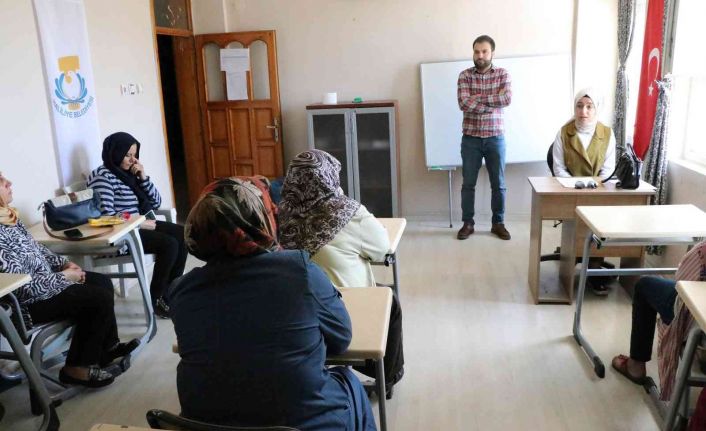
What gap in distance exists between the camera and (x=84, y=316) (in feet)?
8.82

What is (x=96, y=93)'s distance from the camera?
3.94 m

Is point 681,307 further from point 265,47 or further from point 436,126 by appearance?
point 265,47

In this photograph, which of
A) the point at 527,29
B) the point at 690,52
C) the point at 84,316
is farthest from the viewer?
the point at 527,29

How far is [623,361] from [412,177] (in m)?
→ 3.21

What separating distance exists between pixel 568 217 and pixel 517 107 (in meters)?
2.02

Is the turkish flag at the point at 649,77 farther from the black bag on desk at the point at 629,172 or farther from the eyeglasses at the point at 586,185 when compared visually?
the eyeglasses at the point at 586,185

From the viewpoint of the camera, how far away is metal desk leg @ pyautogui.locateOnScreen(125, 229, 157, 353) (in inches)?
126

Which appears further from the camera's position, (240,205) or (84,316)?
(84,316)

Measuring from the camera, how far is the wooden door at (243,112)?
215 inches

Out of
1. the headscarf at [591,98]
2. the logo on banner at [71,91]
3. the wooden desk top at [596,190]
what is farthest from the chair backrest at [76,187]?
the headscarf at [591,98]

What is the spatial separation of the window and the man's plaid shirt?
1.27m

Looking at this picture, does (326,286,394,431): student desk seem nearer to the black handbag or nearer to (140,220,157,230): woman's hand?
the black handbag

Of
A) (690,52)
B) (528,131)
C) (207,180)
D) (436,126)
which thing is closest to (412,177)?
(436,126)

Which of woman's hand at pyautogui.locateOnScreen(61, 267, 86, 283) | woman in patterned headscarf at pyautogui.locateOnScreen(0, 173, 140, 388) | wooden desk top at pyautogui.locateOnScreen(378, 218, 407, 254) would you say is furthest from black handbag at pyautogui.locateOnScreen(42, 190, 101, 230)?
wooden desk top at pyautogui.locateOnScreen(378, 218, 407, 254)
